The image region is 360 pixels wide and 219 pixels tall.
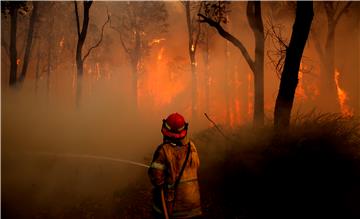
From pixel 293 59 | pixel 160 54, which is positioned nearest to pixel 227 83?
pixel 160 54

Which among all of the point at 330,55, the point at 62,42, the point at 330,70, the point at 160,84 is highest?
the point at 62,42

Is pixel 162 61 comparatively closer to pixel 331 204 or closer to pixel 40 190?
pixel 40 190

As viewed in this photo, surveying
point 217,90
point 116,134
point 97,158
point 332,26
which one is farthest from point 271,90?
point 97,158

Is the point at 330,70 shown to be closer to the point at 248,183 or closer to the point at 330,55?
the point at 330,55

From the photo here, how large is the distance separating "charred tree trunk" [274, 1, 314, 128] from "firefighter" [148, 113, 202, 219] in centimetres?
381

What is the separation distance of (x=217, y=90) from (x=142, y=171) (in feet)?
68.6

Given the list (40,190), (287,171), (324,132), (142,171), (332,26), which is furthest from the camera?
(332,26)

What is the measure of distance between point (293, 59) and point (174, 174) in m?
4.46

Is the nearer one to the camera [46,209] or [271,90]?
[46,209]

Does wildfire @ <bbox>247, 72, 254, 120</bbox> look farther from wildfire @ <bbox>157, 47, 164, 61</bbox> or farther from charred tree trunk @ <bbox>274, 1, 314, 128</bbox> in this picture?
charred tree trunk @ <bbox>274, 1, 314, 128</bbox>

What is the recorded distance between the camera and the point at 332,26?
1783cm

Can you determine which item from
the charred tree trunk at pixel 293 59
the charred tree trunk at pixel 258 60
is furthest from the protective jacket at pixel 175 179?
the charred tree trunk at pixel 258 60

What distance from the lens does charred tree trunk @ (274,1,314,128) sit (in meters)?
6.89

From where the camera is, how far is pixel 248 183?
593 cm
